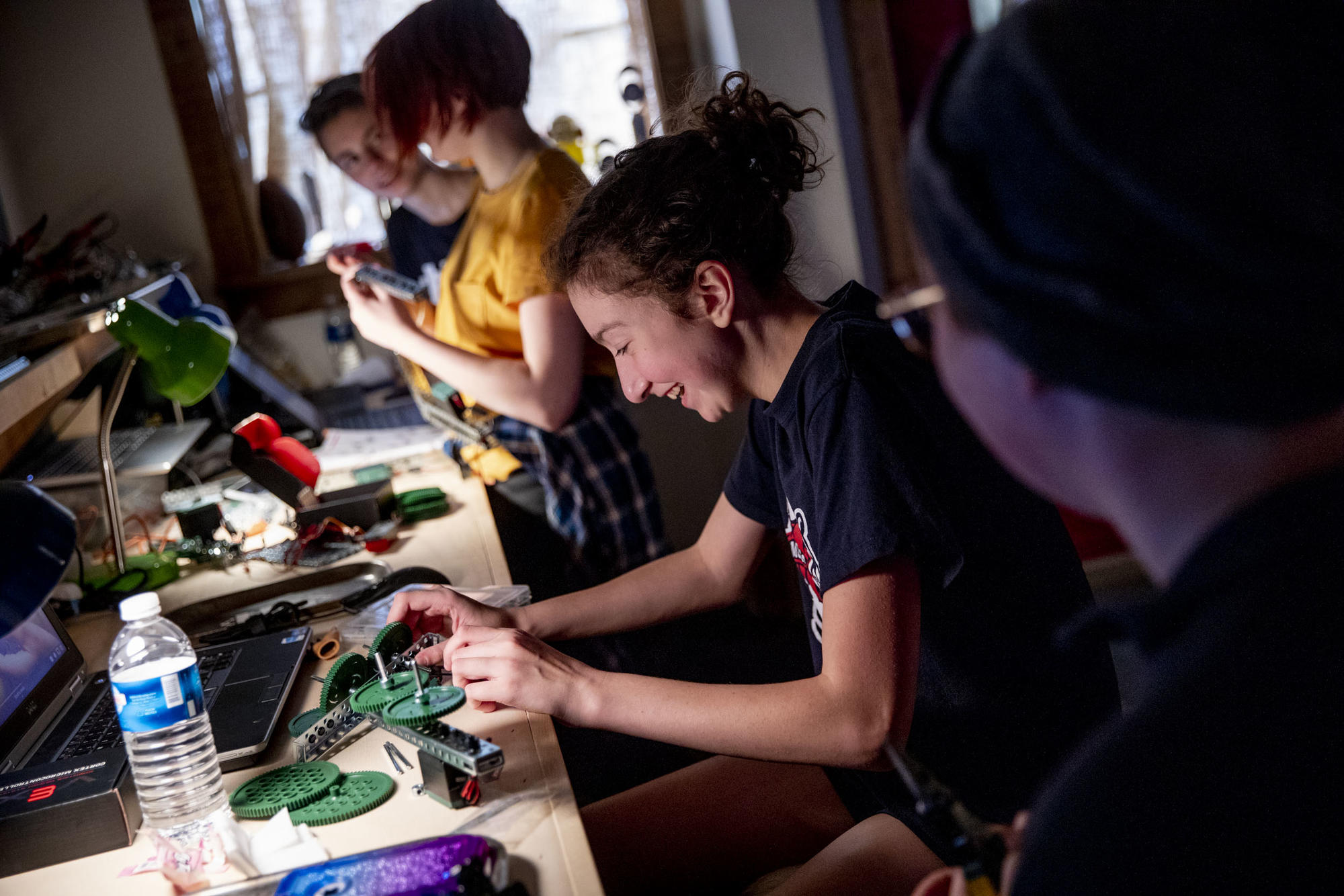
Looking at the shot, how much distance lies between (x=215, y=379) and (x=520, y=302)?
1.76ft

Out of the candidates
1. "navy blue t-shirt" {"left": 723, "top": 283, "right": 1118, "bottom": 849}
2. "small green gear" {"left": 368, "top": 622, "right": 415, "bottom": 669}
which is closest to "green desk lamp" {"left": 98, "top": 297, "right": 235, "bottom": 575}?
"small green gear" {"left": 368, "top": 622, "right": 415, "bottom": 669}

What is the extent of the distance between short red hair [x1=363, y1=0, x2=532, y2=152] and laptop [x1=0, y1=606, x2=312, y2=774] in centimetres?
101

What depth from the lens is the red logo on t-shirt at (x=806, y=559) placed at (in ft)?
3.63

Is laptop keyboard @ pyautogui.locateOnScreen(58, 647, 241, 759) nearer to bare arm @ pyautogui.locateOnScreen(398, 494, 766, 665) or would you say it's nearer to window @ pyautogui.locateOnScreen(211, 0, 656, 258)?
bare arm @ pyautogui.locateOnScreen(398, 494, 766, 665)

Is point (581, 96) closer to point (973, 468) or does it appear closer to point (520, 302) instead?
point (520, 302)

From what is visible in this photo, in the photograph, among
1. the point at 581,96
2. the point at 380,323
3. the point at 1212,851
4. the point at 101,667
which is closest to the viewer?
the point at 1212,851

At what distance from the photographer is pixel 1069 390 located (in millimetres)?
490

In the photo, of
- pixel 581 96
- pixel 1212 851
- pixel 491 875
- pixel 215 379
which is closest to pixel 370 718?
pixel 491 875

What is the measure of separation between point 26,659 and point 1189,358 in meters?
1.25

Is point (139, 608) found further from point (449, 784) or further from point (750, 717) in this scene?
point (750, 717)

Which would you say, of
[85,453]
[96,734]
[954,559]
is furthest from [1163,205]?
[85,453]

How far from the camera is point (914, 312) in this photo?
61 cm

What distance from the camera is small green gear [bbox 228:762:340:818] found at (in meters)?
0.97

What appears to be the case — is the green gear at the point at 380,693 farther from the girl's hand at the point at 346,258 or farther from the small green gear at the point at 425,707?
the girl's hand at the point at 346,258
